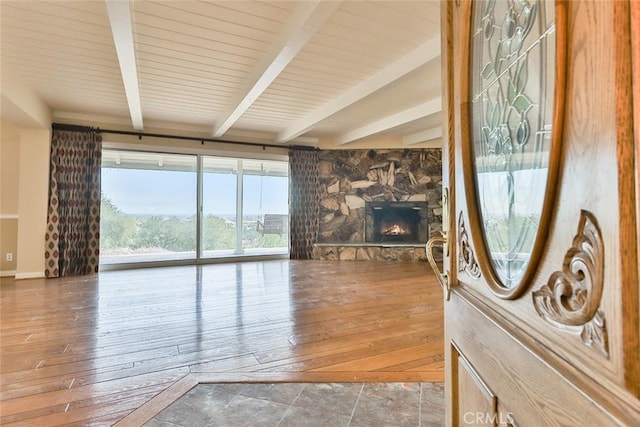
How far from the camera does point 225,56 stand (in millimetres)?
2943

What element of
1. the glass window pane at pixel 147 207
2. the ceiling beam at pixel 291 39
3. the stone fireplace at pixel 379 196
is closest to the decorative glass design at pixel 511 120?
the ceiling beam at pixel 291 39

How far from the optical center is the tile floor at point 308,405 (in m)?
1.57

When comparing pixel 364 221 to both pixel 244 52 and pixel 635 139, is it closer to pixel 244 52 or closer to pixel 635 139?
pixel 244 52

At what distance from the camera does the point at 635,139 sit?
349 millimetres

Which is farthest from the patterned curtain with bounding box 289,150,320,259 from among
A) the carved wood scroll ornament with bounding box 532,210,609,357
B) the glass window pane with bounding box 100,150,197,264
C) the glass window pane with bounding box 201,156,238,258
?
the carved wood scroll ornament with bounding box 532,210,609,357

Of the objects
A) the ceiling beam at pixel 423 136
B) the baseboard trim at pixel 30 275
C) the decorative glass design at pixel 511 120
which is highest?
Answer: the ceiling beam at pixel 423 136

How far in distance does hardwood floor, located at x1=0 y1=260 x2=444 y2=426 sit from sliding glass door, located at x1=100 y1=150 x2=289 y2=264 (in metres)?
1.15

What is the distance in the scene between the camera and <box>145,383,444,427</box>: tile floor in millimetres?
1565

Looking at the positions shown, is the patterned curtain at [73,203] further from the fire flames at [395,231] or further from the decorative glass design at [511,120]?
the decorative glass design at [511,120]

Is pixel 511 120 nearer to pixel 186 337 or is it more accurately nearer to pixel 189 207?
pixel 186 337

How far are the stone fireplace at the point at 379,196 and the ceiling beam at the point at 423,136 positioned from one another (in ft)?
1.09

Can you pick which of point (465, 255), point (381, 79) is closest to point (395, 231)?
point (381, 79)

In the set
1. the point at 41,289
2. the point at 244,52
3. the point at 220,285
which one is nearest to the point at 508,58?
the point at 244,52

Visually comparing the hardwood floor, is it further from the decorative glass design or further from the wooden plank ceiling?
the wooden plank ceiling
